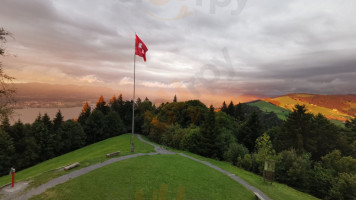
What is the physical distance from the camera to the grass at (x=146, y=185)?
45.1 ft

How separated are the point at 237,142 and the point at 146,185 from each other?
47.9 m

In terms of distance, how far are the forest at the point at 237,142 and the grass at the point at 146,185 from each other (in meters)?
15.0

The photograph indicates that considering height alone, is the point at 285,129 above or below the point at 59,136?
above

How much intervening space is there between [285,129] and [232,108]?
4278 cm

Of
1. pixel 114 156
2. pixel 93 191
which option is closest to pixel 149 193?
pixel 93 191

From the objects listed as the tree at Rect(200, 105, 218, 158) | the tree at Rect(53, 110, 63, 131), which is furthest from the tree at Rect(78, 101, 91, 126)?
the tree at Rect(200, 105, 218, 158)

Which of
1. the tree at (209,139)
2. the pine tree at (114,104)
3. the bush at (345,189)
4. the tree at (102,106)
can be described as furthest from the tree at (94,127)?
the bush at (345,189)

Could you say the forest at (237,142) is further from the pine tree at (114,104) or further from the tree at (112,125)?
the pine tree at (114,104)

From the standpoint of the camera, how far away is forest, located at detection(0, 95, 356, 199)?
31.1m

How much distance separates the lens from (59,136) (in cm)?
6378

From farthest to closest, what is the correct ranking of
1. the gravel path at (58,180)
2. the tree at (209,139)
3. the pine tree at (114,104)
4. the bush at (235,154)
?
the pine tree at (114,104) < the tree at (209,139) < the bush at (235,154) < the gravel path at (58,180)

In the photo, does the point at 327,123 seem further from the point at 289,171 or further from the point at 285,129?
the point at 289,171

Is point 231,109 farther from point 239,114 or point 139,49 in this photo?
point 139,49

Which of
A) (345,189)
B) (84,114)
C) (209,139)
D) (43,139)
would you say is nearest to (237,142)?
(209,139)
